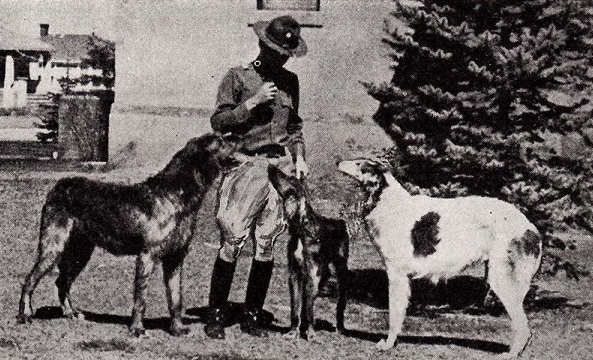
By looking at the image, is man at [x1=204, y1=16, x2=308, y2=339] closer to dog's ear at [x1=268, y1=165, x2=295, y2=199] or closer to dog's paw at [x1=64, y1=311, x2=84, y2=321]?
dog's ear at [x1=268, y1=165, x2=295, y2=199]

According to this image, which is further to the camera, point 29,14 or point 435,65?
point 29,14

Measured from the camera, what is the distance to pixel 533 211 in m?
8.31

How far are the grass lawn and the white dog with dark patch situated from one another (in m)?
0.39

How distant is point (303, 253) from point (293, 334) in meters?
0.60

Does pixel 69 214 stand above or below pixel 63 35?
above

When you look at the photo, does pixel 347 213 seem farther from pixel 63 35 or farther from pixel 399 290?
pixel 63 35

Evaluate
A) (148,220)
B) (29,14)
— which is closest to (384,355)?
(148,220)

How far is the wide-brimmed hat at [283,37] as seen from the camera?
6.93 m

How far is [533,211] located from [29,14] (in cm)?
1859

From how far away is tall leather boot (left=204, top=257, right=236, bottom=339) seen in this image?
23.0 ft

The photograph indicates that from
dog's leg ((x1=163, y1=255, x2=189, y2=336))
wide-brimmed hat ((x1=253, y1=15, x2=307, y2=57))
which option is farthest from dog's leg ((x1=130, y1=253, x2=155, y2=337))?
wide-brimmed hat ((x1=253, y1=15, x2=307, y2=57))

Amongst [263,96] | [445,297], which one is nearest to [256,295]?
[263,96]

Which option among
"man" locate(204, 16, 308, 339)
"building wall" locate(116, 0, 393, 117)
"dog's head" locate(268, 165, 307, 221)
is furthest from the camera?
"building wall" locate(116, 0, 393, 117)

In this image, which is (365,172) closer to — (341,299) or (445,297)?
(341,299)
